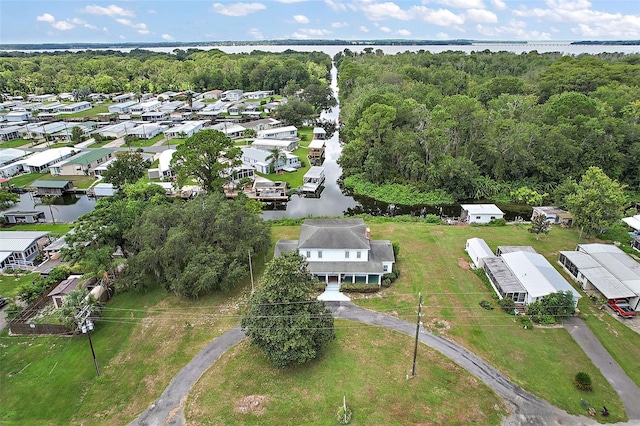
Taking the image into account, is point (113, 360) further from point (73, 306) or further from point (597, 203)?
point (597, 203)

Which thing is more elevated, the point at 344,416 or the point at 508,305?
the point at 508,305

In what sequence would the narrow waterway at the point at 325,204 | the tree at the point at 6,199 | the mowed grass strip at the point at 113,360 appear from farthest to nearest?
the narrow waterway at the point at 325,204 → the tree at the point at 6,199 → the mowed grass strip at the point at 113,360

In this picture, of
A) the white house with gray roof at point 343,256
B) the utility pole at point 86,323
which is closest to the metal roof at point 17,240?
the utility pole at point 86,323

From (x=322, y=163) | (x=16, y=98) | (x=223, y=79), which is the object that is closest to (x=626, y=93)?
(x=322, y=163)

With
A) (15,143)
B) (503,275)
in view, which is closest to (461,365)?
(503,275)

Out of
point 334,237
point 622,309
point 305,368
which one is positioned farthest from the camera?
point 334,237

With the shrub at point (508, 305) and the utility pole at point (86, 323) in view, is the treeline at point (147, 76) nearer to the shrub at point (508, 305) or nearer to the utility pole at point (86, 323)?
the shrub at point (508, 305)

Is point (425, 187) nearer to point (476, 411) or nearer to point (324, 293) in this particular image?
point (324, 293)
